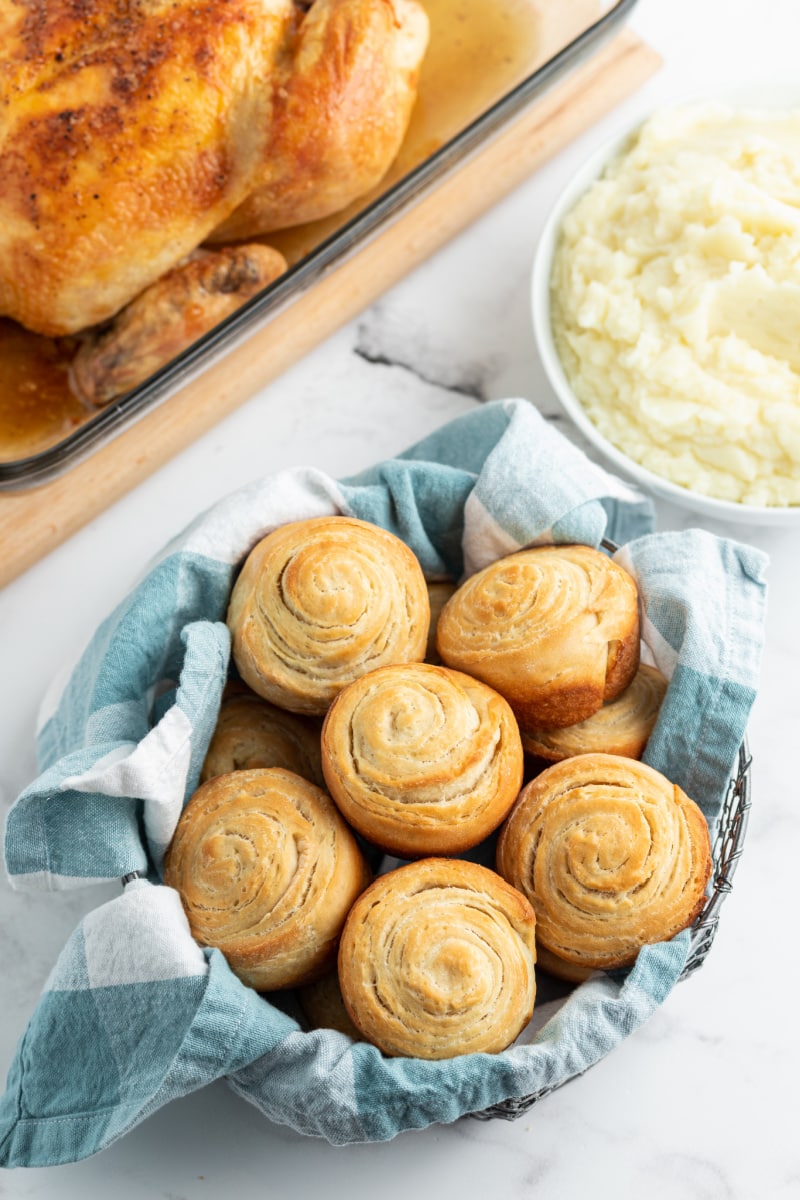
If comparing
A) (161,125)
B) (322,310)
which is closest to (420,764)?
(322,310)

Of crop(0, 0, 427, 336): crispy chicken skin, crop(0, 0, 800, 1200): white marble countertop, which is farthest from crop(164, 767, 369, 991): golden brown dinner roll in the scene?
crop(0, 0, 427, 336): crispy chicken skin

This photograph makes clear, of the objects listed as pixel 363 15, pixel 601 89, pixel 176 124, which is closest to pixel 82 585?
pixel 176 124

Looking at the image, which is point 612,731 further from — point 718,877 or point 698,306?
point 698,306

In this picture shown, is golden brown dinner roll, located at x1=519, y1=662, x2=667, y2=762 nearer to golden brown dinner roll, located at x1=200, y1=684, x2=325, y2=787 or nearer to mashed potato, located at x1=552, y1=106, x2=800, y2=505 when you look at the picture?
golden brown dinner roll, located at x1=200, y1=684, x2=325, y2=787

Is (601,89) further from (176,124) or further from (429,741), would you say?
(429,741)

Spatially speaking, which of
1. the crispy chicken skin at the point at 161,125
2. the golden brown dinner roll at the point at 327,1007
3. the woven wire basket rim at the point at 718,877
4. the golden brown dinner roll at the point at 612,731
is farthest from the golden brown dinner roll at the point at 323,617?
the crispy chicken skin at the point at 161,125

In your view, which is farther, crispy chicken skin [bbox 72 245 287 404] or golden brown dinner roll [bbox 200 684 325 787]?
crispy chicken skin [bbox 72 245 287 404]
